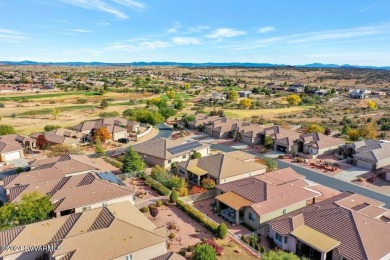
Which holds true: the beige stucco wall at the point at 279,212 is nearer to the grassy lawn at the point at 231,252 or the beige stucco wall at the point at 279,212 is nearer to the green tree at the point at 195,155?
the grassy lawn at the point at 231,252

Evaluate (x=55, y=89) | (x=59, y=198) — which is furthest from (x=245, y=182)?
(x=55, y=89)

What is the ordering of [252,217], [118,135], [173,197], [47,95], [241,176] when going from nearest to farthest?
[252,217], [173,197], [241,176], [118,135], [47,95]

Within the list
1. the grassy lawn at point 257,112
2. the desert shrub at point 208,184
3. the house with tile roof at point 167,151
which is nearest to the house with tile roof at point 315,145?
the house with tile roof at point 167,151

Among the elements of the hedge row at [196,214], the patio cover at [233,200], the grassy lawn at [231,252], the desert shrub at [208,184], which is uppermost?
the patio cover at [233,200]

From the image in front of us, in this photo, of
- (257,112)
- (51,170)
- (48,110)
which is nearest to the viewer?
(51,170)

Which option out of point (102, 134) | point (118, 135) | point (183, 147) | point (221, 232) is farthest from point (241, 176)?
point (118, 135)

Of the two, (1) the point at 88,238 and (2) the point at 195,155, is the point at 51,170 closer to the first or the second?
(1) the point at 88,238
